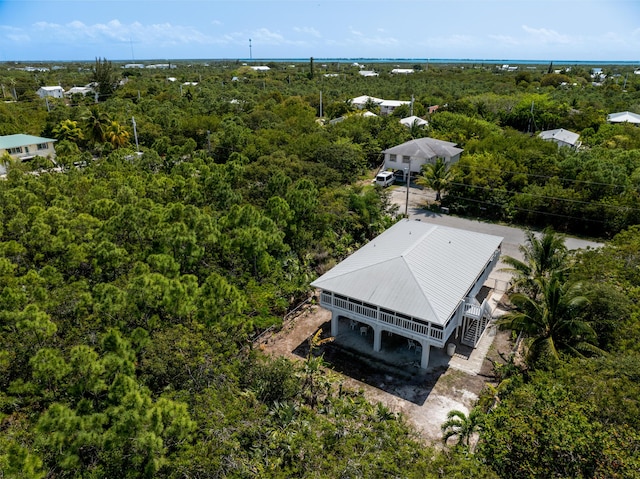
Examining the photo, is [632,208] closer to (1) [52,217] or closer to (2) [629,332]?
(2) [629,332]

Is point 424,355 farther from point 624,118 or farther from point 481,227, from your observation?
point 624,118

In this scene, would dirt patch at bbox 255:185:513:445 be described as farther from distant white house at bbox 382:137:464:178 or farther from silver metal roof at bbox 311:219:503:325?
distant white house at bbox 382:137:464:178

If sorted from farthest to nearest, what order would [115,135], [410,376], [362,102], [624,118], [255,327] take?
[362,102] < [624,118] < [115,135] < [255,327] < [410,376]

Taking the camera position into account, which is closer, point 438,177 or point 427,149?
point 438,177

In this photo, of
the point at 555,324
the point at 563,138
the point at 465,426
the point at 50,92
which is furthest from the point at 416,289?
the point at 50,92

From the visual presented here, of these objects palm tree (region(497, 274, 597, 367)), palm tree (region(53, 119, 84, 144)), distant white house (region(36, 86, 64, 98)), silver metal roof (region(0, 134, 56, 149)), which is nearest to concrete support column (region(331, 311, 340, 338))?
palm tree (region(497, 274, 597, 367))

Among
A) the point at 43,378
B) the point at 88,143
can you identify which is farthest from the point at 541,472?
the point at 88,143
